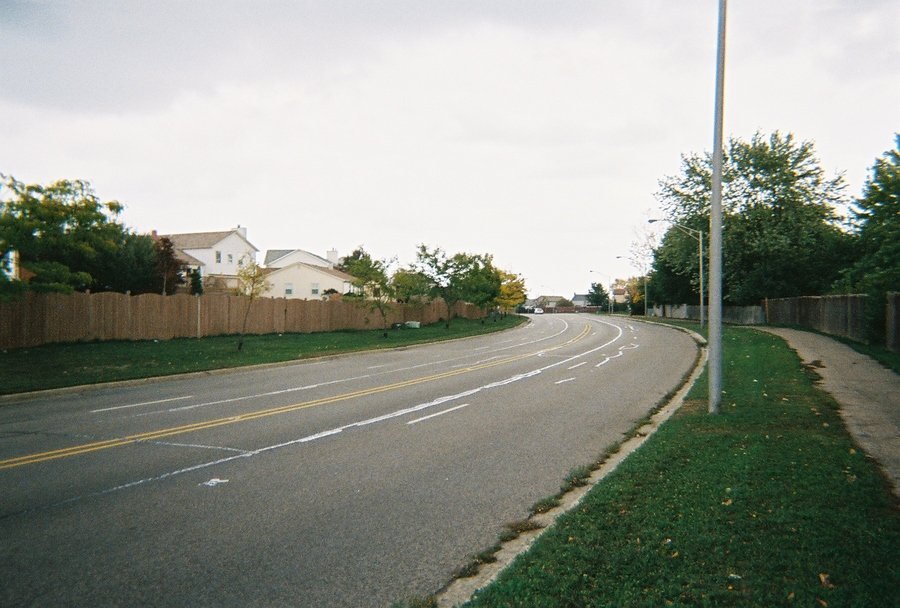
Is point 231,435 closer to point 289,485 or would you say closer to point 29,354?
point 289,485

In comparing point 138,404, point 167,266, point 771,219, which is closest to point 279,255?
point 167,266

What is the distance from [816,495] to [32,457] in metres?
9.43

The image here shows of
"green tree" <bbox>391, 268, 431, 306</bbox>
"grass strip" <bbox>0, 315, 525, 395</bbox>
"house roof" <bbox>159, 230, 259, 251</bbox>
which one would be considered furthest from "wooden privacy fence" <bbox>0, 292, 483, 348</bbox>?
"house roof" <bbox>159, 230, 259, 251</bbox>

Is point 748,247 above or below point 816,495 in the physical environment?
above

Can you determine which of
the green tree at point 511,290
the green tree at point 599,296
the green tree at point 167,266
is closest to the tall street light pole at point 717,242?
the green tree at point 167,266

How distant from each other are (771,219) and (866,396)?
36212 millimetres

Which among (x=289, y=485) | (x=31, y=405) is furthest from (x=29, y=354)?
(x=289, y=485)

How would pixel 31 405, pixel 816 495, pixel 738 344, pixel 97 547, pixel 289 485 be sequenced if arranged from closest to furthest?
pixel 97 547, pixel 816 495, pixel 289 485, pixel 31 405, pixel 738 344

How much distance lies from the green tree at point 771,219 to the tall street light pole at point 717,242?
36.2m

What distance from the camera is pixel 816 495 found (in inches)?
226

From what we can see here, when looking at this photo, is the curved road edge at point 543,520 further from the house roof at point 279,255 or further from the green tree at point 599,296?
the green tree at point 599,296

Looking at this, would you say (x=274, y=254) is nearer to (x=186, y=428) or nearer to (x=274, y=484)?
(x=186, y=428)

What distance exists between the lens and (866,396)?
12266 mm

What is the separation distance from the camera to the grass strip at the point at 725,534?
3900 mm
